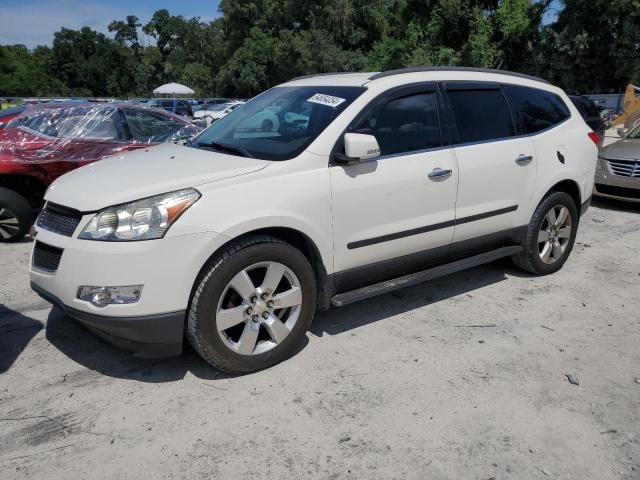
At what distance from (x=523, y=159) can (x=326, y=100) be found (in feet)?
5.95

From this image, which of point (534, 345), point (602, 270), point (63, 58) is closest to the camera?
point (534, 345)

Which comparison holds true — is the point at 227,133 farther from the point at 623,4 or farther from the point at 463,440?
the point at 623,4

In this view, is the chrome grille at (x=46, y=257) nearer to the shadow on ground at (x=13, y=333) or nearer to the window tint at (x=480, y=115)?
the shadow on ground at (x=13, y=333)

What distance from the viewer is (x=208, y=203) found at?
9.61 ft

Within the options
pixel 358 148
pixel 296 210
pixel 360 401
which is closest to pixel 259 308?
pixel 296 210

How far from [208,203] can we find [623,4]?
2955 centimetres

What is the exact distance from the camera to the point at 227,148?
3.68 metres

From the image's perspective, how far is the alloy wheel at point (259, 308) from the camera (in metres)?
3.07

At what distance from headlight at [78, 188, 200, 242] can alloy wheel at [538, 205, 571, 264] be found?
3332 mm

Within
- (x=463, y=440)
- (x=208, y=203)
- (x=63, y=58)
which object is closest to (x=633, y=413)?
(x=463, y=440)

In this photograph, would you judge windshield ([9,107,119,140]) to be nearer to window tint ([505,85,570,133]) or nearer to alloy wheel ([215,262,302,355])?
alloy wheel ([215,262,302,355])

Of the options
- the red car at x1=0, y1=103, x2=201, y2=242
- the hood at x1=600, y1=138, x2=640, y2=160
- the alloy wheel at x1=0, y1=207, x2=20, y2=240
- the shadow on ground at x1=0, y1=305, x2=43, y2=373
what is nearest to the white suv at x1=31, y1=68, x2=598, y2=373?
the shadow on ground at x1=0, y1=305, x2=43, y2=373

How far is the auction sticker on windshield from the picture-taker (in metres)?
3.61

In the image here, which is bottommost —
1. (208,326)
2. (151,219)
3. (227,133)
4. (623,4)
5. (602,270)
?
(602,270)
